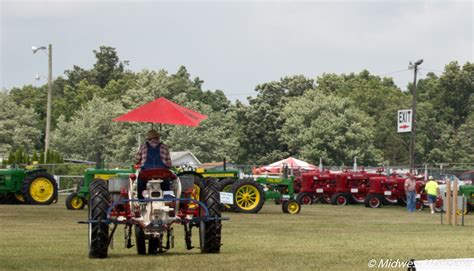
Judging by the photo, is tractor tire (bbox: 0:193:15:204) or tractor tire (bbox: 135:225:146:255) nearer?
tractor tire (bbox: 135:225:146:255)

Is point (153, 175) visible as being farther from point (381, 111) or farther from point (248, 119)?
point (381, 111)

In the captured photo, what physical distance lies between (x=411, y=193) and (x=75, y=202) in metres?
14.0

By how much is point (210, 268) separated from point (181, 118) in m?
3.52

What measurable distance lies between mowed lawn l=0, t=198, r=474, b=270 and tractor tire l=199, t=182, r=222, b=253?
0.19 metres

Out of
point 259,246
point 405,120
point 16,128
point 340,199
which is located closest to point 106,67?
point 16,128

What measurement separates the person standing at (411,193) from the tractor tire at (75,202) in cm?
1340

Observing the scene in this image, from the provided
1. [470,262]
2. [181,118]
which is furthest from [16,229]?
[470,262]

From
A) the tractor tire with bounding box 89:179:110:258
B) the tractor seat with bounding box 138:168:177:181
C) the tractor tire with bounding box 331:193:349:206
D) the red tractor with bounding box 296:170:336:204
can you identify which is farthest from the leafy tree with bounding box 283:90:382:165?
the tractor tire with bounding box 89:179:110:258

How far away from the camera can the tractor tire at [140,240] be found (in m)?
16.0

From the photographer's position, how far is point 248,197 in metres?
33.1

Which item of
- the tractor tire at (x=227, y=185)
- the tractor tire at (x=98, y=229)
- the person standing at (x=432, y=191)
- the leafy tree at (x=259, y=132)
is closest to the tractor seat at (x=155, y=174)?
the tractor tire at (x=98, y=229)

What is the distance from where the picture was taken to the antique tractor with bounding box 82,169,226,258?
15.3 metres

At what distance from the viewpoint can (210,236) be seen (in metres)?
15.9

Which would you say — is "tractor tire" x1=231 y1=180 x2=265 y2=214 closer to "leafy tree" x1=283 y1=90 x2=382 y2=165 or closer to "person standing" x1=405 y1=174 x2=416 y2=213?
"person standing" x1=405 y1=174 x2=416 y2=213
